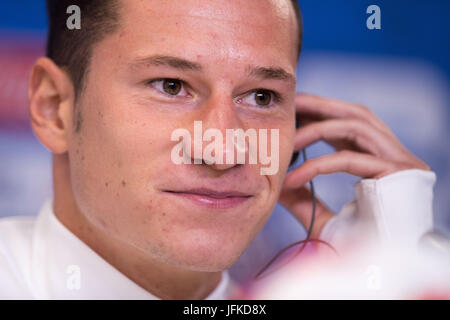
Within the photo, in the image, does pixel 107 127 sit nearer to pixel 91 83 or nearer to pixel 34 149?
pixel 91 83

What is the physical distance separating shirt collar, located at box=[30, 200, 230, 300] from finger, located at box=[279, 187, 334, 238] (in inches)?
20.5

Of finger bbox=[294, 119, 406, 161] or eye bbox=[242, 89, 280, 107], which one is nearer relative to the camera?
eye bbox=[242, 89, 280, 107]

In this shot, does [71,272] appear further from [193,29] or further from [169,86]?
[193,29]

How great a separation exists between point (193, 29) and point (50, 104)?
41 cm

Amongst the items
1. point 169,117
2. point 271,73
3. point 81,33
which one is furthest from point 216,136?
point 81,33

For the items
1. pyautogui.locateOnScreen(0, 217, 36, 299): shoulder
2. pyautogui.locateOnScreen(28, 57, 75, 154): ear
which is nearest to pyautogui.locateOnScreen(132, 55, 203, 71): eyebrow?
pyautogui.locateOnScreen(28, 57, 75, 154): ear

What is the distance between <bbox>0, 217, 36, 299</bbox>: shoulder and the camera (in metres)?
1.25

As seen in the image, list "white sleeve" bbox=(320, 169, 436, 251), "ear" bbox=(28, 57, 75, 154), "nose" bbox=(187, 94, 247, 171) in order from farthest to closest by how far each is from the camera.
Answer: "white sleeve" bbox=(320, 169, 436, 251), "ear" bbox=(28, 57, 75, 154), "nose" bbox=(187, 94, 247, 171)

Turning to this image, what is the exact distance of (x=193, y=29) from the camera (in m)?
1.12

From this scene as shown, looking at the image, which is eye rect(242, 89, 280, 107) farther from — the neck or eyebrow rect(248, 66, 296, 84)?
the neck

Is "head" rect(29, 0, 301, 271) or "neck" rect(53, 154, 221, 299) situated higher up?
"head" rect(29, 0, 301, 271)

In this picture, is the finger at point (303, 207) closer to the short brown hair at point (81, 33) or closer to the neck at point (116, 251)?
the neck at point (116, 251)
